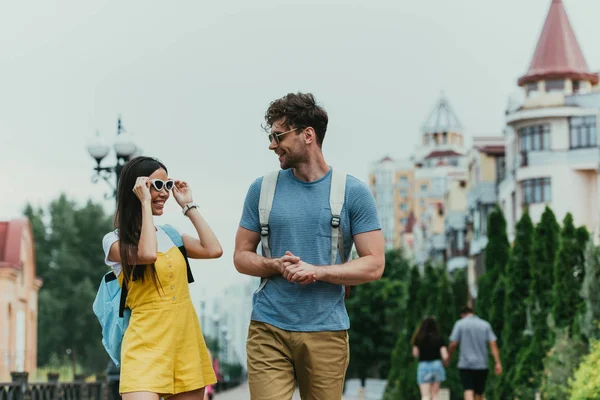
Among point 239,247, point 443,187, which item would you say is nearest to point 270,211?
point 239,247

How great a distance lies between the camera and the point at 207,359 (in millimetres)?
7895

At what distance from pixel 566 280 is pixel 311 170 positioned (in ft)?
71.4

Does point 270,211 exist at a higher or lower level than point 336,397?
higher

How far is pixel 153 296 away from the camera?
773 centimetres

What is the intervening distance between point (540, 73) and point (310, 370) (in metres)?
57.9

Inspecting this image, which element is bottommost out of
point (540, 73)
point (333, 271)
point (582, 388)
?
point (582, 388)

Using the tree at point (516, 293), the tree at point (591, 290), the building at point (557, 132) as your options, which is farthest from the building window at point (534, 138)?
the tree at point (591, 290)

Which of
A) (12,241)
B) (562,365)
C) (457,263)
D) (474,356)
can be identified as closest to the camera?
(474,356)

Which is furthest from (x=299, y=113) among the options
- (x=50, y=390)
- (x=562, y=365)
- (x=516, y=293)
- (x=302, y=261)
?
(x=516, y=293)

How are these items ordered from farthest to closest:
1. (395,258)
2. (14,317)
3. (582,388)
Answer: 1. (395,258)
2. (14,317)
3. (582,388)

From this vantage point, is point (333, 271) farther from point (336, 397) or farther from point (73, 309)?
point (73, 309)

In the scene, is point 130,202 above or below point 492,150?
below

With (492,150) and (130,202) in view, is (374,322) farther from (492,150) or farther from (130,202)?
(130,202)

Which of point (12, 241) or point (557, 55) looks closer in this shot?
point (12, 241)
